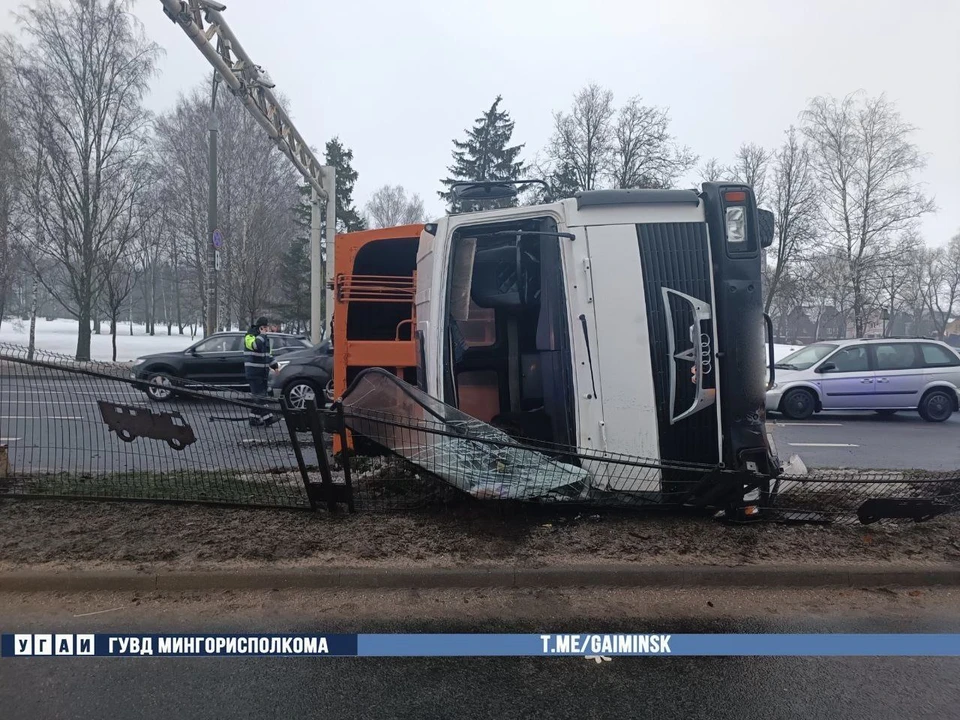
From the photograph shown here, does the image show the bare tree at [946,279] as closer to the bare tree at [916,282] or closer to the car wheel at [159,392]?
the bare tree at [916,282]

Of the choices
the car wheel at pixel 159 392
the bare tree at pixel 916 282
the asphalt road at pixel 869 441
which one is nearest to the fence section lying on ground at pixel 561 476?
the car wheel at pixel 159 392

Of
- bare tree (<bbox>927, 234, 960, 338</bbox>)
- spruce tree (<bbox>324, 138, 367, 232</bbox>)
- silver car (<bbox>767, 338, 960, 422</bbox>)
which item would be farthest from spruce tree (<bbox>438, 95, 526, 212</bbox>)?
bare tree (<bbox>927, 234, 960, 338</bbox>)

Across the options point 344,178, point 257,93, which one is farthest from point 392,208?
point 257,93

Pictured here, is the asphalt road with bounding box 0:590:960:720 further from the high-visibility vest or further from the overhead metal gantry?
the high-visibility vest

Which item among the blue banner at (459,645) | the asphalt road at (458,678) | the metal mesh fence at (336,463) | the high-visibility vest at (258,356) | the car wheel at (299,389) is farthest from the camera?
the car wheel at (299,389)

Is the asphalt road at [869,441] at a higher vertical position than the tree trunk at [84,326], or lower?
lower

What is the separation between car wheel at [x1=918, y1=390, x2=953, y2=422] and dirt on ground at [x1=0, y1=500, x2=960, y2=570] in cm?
874

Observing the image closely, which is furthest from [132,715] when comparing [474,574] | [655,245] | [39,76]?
[39,76]

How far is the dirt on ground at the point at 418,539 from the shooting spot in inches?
157

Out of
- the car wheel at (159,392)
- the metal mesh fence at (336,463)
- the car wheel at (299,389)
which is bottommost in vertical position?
the metal mesh fence at (336,463)

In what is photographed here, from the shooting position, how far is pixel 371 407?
461 centimetres

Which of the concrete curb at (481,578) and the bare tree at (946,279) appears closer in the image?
the concrete curb at (481,578)

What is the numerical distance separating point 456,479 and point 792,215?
1065 inches

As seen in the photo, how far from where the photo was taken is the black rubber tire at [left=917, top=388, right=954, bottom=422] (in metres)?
12.0
